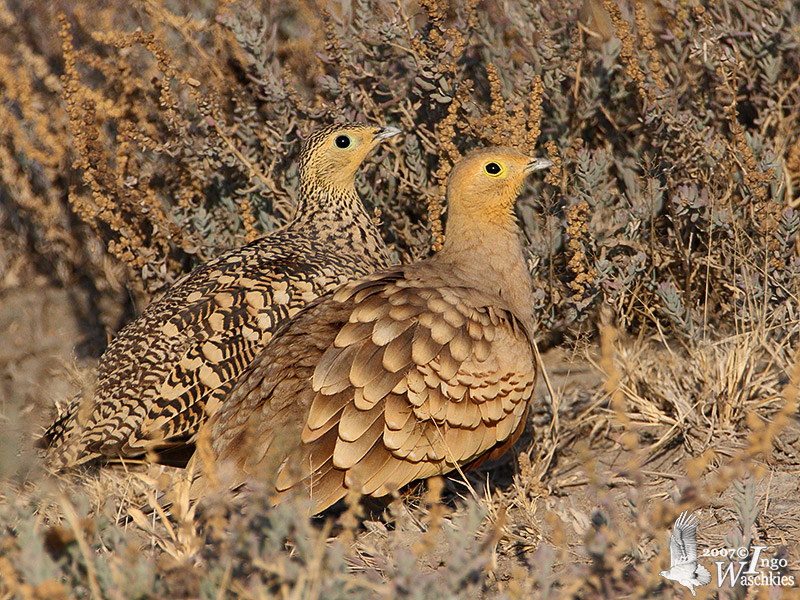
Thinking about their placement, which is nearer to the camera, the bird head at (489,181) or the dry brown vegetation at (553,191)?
the dry brown vegetation at (553,191)

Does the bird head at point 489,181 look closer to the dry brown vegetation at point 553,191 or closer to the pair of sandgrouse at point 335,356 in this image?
the pair of sandgrouse at point 335,356

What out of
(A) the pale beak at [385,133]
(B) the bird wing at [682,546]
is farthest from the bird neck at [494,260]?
(B) the bird wing at [682,546]

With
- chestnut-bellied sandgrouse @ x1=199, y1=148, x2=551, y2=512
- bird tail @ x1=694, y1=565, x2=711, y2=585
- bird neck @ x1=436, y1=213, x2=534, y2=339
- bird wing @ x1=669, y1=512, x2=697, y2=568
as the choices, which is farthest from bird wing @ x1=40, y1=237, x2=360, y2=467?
bird tail @ x1=694, y1=565, x2=711, y2=585

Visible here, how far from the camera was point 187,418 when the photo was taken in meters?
3.78

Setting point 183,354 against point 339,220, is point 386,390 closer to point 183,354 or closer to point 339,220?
point 183,354

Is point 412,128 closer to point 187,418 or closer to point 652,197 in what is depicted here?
point 652,197

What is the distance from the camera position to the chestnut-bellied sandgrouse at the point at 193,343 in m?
3.74

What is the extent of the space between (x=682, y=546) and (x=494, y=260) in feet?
4.96

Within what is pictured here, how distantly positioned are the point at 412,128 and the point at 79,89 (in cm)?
179

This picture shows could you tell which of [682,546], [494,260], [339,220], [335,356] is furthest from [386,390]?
[339,220]

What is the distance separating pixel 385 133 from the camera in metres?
4.54

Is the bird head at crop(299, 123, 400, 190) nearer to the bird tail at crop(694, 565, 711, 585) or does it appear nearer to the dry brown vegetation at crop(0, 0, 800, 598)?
the dry brown vegetation at crop(0, 0, 800, 598)

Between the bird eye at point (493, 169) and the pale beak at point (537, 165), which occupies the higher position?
the bird eye at point (493, 169)

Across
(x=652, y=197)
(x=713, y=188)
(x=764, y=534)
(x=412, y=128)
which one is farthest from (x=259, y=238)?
(x=764, y=534)
